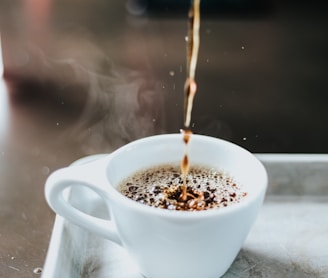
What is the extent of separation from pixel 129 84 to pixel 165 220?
762 mm

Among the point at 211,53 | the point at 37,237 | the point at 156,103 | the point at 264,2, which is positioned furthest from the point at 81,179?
the point at 264,2

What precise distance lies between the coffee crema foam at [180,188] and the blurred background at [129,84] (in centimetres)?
Result: 17

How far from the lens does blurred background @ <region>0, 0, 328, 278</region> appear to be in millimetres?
843

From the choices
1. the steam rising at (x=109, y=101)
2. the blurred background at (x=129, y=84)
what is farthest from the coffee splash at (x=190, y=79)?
the steam rising at (x=109, y=101)

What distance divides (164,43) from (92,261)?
1.07 m

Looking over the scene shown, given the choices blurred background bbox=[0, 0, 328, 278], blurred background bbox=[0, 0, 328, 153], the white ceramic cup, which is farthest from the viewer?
blurred background bbox=[0, 0, 328, 153]

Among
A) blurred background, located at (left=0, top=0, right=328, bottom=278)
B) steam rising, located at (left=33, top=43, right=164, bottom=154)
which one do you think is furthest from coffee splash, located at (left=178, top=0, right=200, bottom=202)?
steam rising, located at (left=33, top=43, right=164, bottom=154)

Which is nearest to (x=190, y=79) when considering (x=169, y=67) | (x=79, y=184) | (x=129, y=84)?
(x=79, y=184)

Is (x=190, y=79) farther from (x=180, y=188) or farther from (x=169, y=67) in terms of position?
(x=169, y=67)

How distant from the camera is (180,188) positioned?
554 mm

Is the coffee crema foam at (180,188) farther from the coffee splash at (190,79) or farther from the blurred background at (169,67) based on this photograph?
the blurred background at (169,67)

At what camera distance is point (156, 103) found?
1.09 metres

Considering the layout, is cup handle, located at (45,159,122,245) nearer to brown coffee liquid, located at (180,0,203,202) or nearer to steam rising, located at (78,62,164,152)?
brown coffee liquid, located at (180,0,203,202)

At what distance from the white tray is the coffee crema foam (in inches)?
2.7
